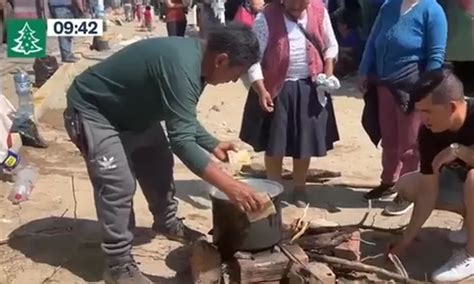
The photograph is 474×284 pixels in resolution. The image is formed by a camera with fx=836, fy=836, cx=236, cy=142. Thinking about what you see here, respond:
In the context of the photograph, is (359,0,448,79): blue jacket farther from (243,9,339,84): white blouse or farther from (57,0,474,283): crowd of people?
(243,9,339,84): white blouse

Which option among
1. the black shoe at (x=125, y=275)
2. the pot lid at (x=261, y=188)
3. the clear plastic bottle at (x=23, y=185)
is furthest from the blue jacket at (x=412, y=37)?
the clear plastic bottle at (x=23, y=185)

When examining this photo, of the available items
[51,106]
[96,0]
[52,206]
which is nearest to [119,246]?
[52,206]

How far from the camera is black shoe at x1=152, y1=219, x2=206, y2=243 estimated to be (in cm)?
525

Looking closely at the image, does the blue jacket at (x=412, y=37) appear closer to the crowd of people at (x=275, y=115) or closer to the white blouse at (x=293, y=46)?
the crowd of people at (x=275, y=115)

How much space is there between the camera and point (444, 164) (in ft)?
15.5

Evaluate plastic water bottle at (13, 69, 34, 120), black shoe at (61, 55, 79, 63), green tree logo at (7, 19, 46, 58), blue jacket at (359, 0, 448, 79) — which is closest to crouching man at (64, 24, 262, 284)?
blue jacket at (359, 0, 448, 79)

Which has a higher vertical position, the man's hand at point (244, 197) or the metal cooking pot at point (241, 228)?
the man's hand at point (244, 197)

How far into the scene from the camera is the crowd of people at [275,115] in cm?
418

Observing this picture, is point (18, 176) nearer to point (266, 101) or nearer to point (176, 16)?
point (266, 101)

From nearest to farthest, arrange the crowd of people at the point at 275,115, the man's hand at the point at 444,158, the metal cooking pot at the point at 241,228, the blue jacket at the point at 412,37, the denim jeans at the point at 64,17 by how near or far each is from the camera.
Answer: the crowd of people at the point at 275,115
the metal cooking pot at the point at 241,228
the man's hand at the point at 444,158
the blue jacket at the point at 412,37
the denim jeans at the point at 64,17

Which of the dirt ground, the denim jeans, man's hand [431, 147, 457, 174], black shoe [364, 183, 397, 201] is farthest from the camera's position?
the denim jeans

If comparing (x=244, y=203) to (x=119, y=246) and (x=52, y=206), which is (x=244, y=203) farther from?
(x=52, y=206)

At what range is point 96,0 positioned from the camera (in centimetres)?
1573

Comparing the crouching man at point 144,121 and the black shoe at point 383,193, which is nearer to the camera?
the crouching man at point 144,121
